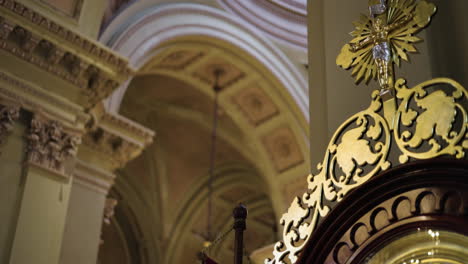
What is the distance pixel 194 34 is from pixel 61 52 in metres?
3.11

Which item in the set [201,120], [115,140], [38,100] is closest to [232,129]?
[201,120]

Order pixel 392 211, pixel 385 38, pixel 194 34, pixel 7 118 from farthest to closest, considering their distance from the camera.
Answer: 1. pixel 194 34
2. pixel 7 118
3. pixel 385 38
4. pixel 392 211

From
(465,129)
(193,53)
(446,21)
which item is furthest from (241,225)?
(193,53)

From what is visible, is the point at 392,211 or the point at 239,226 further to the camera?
the point at 239,226

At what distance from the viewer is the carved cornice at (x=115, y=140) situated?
746 cm

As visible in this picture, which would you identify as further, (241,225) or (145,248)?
(145,248)

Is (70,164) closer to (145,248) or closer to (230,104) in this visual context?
(230,104)

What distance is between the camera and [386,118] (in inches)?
90.0

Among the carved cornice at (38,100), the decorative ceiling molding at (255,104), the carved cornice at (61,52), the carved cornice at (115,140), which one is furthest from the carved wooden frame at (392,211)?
the decorative ceiling molding at (255,104)

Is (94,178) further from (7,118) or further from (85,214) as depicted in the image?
(7,118)

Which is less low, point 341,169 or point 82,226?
point 82,226

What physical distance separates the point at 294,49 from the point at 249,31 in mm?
920

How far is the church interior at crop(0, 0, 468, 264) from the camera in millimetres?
2109

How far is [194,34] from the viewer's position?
9.16m
